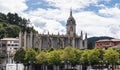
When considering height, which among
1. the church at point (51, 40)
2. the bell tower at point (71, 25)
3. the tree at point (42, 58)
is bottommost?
the tree at point (42, 58)

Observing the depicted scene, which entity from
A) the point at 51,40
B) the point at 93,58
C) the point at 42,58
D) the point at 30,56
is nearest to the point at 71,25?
the point at 51,40

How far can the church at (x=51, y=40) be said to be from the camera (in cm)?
14181

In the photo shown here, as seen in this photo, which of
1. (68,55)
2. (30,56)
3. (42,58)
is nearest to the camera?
(68,55)

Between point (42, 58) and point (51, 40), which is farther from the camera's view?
point (51, 40)

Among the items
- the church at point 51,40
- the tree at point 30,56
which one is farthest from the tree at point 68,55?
the church at point 51,40

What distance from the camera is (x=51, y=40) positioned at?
146 metres

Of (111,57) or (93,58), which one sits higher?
(111,57)

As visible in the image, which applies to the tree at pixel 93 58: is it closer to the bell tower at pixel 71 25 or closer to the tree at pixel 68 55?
the tree at pixel 68 55

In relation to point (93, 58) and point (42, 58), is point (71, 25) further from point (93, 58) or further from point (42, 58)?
point (93, 58)

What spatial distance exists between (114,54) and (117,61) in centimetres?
227

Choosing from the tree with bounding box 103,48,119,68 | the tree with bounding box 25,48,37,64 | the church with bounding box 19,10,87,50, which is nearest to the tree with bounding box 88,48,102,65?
the tree with bounding box 103,48,119,68

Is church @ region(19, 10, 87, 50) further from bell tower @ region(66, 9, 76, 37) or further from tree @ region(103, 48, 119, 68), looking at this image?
tree @ region(103, 48, 119, 68)

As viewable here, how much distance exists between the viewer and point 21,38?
144 metres

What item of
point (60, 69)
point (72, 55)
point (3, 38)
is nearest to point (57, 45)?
point (3, 38)
